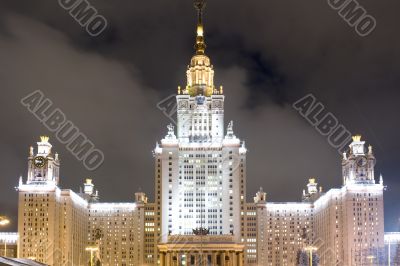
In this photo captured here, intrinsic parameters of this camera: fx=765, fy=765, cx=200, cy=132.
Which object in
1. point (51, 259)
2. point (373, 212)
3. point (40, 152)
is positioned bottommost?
point (51, 259)

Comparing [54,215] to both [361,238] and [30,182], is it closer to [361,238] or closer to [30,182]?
[30,182]

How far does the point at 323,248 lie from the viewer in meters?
196

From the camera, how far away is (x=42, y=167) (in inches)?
7377

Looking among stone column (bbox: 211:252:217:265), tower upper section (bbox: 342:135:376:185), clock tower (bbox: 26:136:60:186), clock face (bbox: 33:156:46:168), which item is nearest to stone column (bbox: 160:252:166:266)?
stone column (bbox: 211:252:217:265)

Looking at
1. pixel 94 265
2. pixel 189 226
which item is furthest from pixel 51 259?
pixel 94 265

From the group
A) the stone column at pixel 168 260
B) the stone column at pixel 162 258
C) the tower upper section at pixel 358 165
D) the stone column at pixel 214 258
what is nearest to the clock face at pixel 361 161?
the tower upper section at pixel 358 165

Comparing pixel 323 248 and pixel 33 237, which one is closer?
pixel 33 237

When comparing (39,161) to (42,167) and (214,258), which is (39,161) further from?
(214,258)

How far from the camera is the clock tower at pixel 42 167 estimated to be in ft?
611

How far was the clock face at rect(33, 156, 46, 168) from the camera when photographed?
7365 inches

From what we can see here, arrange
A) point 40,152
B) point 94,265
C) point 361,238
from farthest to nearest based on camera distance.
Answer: point 40,152 → point 361,238 → point 94,265

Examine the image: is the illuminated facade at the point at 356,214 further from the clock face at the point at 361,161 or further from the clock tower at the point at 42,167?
the clock tower at the point at 42,167

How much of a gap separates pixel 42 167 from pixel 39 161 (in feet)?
5.61

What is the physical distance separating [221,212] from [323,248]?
27717 mm
